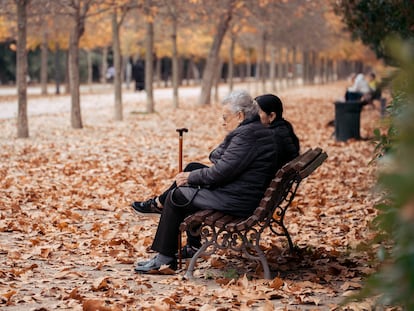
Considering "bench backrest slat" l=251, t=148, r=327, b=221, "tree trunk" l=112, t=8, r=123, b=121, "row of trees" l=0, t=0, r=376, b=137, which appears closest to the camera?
"bench backrest slat" l=251, t=148, r=327, b=221

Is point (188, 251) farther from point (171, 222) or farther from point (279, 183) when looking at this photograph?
point (279, 183)

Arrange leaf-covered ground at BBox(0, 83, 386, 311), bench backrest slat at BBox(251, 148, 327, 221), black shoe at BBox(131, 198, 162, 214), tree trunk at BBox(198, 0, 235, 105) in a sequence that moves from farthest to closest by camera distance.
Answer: tree trunk at BBox(198, 0, 235, 105) → black shoe at BBox(131, 198, 162, 214) → bench backrest slat at BBox(251, 148, 327, 221) → leaf-covered ground at BBox(0, 83, 386, 311)

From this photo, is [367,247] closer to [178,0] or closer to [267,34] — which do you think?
[178,0]

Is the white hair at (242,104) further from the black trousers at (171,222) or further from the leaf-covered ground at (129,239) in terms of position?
the black trousers at (171,222)

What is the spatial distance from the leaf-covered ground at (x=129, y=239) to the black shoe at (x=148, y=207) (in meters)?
0.24

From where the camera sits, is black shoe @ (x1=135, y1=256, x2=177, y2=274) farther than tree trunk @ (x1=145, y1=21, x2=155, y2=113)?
No

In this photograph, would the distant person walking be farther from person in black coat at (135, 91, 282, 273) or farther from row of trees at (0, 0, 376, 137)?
person in black coat at (135, 91, 282, 273)

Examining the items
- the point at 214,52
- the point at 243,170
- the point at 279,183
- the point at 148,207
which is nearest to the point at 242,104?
the point at 243,170

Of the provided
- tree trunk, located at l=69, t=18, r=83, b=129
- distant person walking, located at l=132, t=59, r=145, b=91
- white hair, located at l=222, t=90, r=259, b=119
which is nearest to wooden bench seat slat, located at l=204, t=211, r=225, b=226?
white hair, located at l=222, t=90, r=259, b=119

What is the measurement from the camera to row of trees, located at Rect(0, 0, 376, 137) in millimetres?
21500

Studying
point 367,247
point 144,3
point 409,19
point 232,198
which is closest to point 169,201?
point 232,198

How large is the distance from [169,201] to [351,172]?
24.0 ft

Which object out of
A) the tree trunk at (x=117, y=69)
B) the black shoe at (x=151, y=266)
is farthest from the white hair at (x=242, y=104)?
the tree trunk at (x=117, y=69)

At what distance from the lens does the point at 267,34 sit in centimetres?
4816
